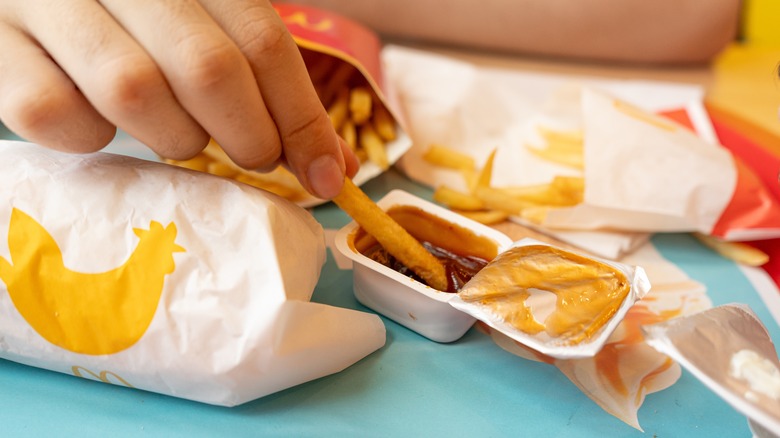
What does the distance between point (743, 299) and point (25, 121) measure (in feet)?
4.50

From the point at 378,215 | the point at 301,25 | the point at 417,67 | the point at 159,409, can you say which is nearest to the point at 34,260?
the point at 159,409

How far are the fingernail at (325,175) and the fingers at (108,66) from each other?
227 mm

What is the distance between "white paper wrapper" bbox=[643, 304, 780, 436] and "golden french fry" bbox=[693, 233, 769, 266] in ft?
1.75

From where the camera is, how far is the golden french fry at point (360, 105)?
1.61 meters

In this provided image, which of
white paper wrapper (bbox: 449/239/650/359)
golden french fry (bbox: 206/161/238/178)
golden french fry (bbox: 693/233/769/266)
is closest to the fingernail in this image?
white paper wrapper (bbox: 449/239/650/359)

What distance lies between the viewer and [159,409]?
104cm

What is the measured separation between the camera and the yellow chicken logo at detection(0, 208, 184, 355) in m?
1.00

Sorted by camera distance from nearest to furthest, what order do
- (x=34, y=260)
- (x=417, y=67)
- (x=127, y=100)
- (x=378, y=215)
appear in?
1. (x=127, y=100)
2. (x=34, y=260)
3. (x=378, y=215)
4. (x=417, y=67)

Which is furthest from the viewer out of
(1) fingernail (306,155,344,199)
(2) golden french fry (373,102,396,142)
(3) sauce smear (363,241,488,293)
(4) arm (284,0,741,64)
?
(4) arm (284,0,741,64)

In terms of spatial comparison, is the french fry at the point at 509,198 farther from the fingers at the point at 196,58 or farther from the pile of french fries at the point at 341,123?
the fingers at the point at 196,58

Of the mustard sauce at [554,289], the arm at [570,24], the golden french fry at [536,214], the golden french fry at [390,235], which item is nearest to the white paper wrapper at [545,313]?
the mustard sauce at [554,289]

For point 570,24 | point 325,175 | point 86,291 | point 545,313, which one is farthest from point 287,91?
point 570,24

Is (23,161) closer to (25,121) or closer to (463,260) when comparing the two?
(25,121)

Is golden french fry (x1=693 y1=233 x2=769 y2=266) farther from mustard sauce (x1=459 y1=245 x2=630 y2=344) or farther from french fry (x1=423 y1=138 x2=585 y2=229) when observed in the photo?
mustard sauce (x1=459 y1=245 x2=630 y2=344)
